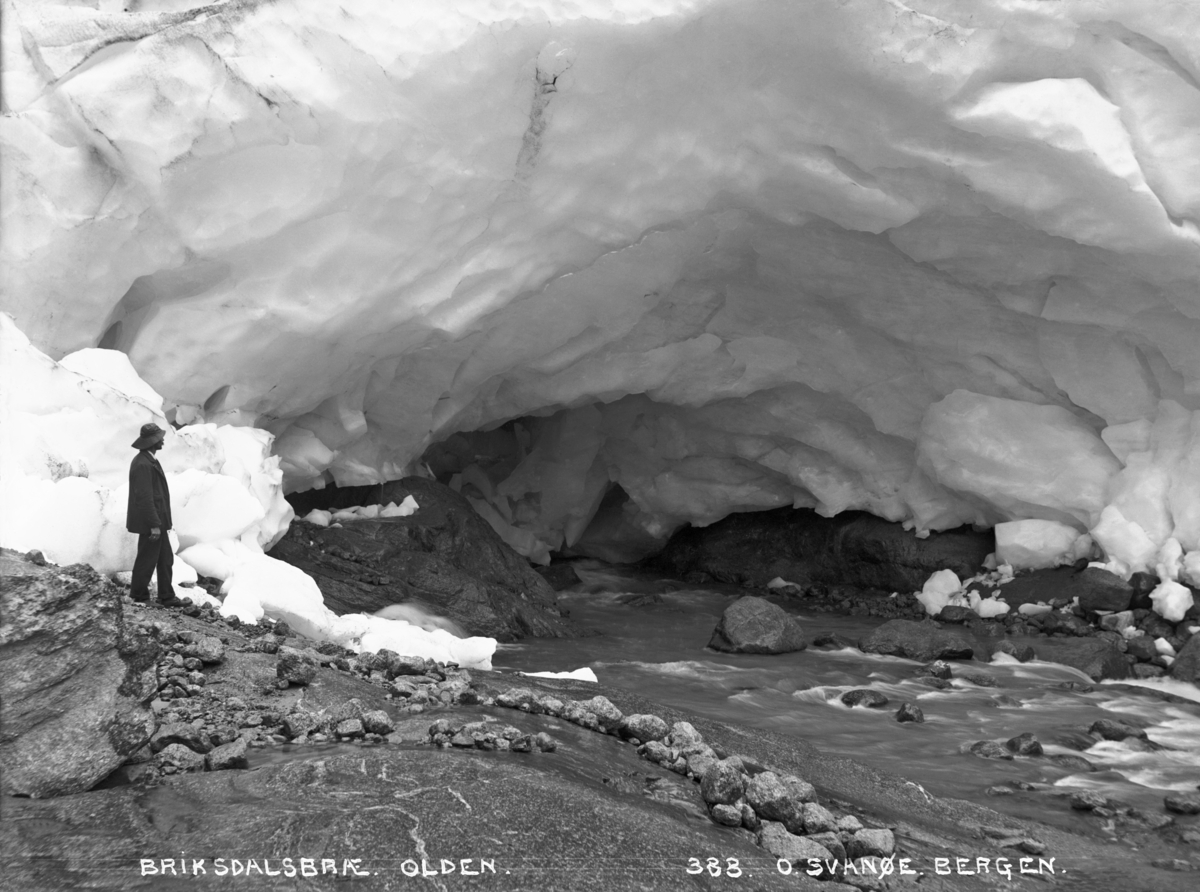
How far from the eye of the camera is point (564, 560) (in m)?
17.6

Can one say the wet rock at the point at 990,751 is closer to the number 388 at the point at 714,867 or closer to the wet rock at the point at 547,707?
the wet rock at the point at 547,707

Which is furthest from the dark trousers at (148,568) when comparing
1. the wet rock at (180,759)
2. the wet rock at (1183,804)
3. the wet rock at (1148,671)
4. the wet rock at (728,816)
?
the wet rock at (1148,671)

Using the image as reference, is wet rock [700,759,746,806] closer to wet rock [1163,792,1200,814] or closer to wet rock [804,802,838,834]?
wet rock [804,802,838,834]

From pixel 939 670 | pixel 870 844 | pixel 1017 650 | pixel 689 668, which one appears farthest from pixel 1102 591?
pixel 870 844

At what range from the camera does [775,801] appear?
3.98 metres

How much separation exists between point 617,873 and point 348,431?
809 centimetres

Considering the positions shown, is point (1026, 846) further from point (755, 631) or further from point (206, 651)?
point (755, 631)

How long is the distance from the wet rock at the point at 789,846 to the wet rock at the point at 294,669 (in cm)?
239

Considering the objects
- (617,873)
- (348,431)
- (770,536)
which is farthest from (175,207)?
(770,536)

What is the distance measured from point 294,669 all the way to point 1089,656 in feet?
26.2

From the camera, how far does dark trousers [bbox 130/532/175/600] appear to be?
5773 millimetres

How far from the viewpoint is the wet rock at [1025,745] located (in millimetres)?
6559

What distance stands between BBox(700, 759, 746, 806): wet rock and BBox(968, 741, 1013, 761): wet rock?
3169 mm

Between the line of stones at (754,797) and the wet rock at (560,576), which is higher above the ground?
the line of stones at (754,797)
